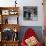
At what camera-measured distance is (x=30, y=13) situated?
521cm

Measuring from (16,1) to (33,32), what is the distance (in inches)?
47.5

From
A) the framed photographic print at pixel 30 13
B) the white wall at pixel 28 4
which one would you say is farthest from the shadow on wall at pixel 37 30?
the framed photographic print at pixel 30 13

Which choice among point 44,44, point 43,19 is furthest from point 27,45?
point 43,19

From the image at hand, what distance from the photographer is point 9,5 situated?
523 cm

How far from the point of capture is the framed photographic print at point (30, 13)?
17.1 feet

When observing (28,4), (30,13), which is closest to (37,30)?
(30,13)

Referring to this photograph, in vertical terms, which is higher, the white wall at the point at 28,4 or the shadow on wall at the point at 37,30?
the white wall at the point at 28,4

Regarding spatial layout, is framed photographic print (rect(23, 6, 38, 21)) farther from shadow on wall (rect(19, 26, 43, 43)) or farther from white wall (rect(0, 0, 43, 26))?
shadow on wall (rect(19, 26, 43, 43))

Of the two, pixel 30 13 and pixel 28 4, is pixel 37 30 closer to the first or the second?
pixel 30 13

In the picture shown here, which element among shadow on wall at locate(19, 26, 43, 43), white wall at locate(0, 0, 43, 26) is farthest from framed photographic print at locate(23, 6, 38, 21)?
shadow on wall at locate(19, 26, 43, 43)

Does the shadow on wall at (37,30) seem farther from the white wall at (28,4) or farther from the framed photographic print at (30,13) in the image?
the framed photographic print at (30,13)

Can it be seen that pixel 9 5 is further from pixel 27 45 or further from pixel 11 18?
pixel 27 45

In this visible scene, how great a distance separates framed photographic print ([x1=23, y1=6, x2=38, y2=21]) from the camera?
5197 millimetres

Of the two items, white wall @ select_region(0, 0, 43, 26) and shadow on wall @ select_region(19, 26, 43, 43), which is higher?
white wall @ select_region(0, 0, 43, 26)
